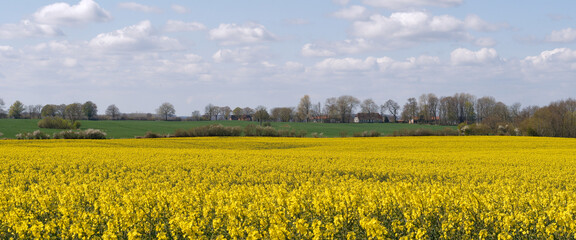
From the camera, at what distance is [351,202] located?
8.68 m

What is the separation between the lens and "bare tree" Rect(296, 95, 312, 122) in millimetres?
116750

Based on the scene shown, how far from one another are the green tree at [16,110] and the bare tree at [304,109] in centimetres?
6629

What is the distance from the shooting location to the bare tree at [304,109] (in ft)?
383

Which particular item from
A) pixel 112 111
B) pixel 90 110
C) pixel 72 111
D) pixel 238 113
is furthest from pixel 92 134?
pixel 238 113

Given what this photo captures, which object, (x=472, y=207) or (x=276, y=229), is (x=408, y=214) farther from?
(x=276, y=229)

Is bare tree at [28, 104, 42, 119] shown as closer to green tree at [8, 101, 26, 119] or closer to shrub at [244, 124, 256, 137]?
green tree at [8, 101, 26, 119]

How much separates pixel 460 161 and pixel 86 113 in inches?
3821

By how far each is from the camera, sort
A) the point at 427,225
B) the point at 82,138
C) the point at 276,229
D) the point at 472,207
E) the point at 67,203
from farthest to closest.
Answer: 1. the point at 82,138
2. the point at 67,203
3. the point at 472,207
4. the point at 427,225
5. the point at 276,229

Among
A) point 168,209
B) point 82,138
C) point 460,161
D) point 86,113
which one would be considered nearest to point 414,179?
point 460,161

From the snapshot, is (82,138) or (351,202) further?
(82,138)

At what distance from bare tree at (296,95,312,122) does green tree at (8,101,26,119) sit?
217 ft

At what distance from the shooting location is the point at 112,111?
116250 millimetres

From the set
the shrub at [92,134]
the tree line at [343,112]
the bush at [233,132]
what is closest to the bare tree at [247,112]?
the tree line at [343,112]

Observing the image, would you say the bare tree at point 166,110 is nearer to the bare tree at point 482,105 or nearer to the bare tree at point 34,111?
the bare tree at point 34,111
